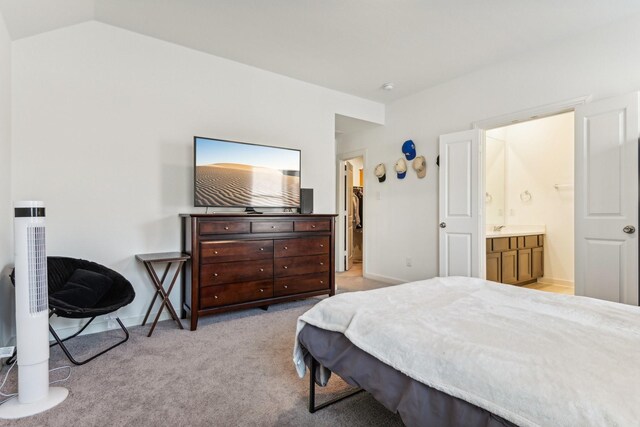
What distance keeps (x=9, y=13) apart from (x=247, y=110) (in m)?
1.99

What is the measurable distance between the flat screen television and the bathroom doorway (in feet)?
8.83

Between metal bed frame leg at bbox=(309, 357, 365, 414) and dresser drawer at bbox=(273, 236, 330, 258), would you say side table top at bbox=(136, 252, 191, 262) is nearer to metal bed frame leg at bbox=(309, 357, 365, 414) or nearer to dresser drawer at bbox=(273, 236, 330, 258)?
dresser drawer at bbox=(273, 236, 330, 258)

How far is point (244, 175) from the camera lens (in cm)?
340

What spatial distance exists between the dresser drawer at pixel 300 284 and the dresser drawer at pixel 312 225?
51 cm

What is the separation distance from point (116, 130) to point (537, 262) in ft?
18.2

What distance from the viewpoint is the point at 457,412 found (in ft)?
2.99

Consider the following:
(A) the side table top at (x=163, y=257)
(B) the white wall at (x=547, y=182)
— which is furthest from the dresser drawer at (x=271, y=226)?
(B) the white wall at (x=547, y=182)

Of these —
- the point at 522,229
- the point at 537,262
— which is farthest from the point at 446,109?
the point at 537,262

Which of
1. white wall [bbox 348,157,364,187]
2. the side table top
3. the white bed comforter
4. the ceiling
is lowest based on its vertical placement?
the white bed comforter

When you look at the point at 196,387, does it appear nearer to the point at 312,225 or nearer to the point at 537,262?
the point at 312,225

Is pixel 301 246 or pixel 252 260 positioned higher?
pixel 301 246

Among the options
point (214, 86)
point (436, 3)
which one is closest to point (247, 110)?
point (214, 86)

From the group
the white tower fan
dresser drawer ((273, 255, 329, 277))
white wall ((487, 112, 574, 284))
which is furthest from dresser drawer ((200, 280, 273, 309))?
white wall ((487, 112, 574, 284))

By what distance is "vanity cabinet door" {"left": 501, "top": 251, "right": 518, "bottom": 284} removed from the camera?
4.25 metres
